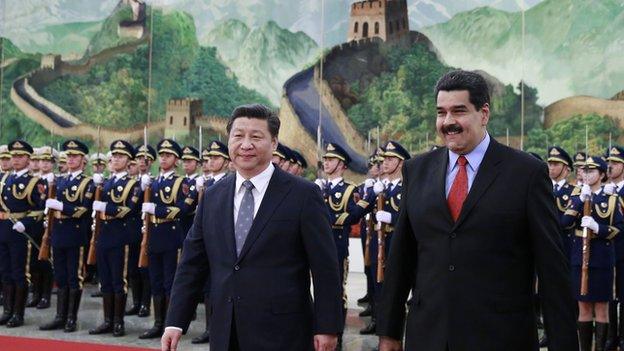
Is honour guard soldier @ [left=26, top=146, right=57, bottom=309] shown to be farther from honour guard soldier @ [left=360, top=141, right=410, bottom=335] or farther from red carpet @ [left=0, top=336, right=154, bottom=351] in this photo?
honour guard soldier @ [left=360, top=141, right=410, bottom=335]

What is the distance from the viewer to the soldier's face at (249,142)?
3.51 meters

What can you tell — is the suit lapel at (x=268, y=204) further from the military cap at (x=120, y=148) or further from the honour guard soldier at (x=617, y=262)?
the military cap at (x=120, y=148)

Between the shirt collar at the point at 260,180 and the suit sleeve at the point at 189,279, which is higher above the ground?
the shirt collar at the point at 260,180

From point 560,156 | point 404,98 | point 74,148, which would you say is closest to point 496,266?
point 560,156

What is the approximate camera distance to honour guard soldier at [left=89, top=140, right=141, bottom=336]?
25.2 ft

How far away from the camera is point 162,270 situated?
25.7 ft

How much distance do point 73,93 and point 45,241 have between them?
20.4ft

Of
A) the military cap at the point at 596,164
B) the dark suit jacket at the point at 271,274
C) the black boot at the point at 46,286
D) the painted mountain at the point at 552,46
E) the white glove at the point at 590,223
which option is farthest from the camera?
the painted mountain at the point at 552,46

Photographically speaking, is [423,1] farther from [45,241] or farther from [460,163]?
[460,163]

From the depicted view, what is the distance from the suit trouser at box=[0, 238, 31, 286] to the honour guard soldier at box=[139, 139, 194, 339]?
51.1 inches

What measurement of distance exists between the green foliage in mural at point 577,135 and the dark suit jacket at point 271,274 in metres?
6.93

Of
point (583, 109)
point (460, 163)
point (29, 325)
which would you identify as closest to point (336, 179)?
point (29, 325)

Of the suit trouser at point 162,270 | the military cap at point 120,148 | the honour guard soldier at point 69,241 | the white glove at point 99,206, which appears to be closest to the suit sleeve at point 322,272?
the suit trouser at point 162,270

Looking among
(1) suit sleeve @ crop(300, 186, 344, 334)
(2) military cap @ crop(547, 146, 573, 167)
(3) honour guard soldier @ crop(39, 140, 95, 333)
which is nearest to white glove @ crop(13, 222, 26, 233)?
(3) honour guard soldier @ crop(39, 140, 95, 333)
